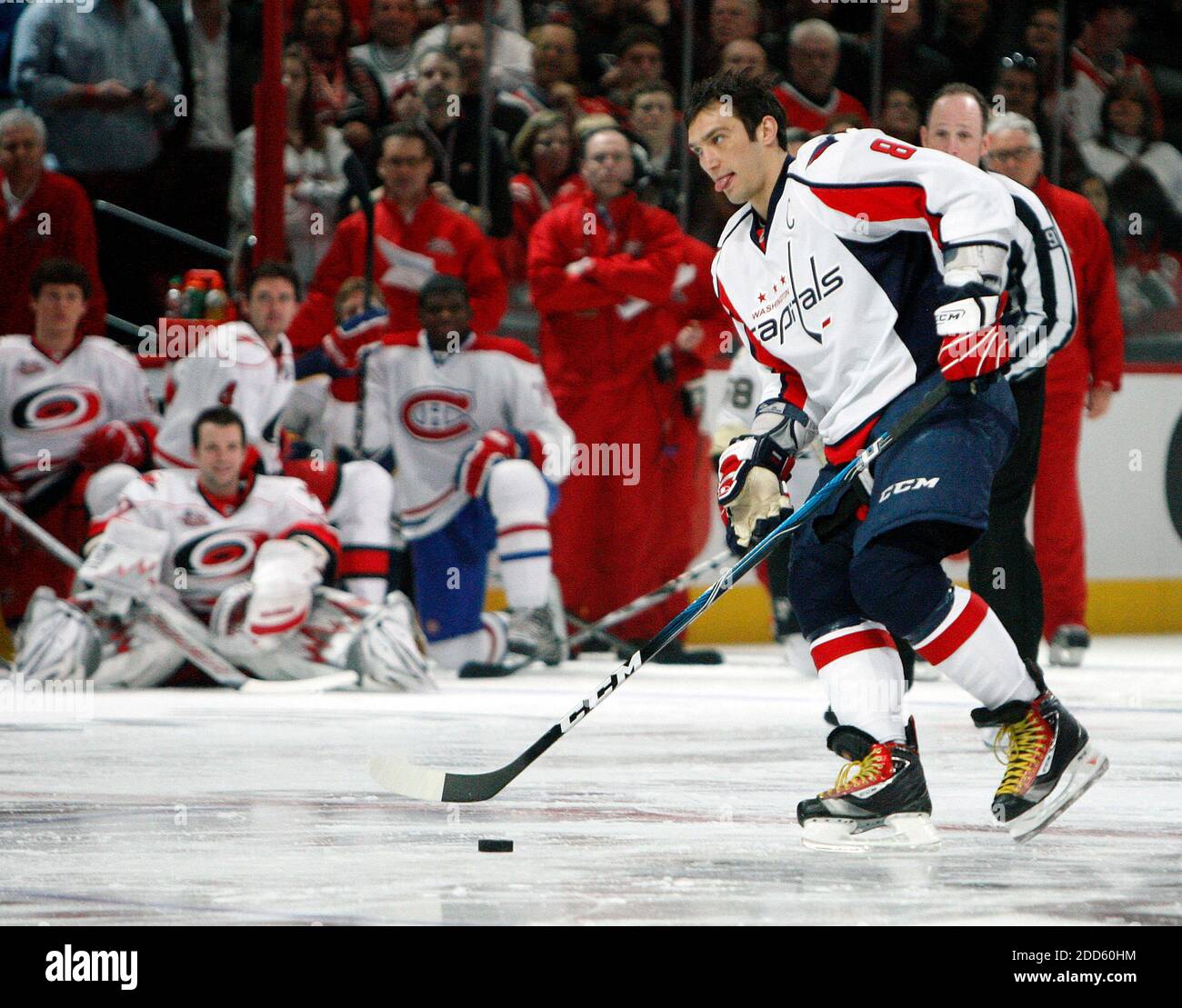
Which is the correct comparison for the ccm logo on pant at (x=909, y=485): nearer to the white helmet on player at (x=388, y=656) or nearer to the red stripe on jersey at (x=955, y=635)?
the red stripe on jersey at (x=955, y=635)

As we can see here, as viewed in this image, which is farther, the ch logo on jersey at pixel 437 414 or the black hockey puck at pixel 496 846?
the ch logo on jersey at pixel 437 414

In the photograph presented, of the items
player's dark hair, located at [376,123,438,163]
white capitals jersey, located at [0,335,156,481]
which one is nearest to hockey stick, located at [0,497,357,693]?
white capitals jersey, located at [0,335,156,481]

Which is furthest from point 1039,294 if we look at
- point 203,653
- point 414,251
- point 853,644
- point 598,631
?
point 414,251

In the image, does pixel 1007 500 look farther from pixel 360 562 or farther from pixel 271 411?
pixel 271 411

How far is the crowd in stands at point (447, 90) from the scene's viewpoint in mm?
6047

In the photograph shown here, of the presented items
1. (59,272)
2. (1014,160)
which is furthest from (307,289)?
(1014,160)

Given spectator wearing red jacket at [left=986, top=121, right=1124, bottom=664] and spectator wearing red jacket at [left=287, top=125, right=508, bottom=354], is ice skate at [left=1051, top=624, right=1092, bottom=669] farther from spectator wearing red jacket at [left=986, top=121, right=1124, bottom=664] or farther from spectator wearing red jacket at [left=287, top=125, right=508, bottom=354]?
spectator wearing red jacket at [left=287, top=125, right=508, bottom=354]

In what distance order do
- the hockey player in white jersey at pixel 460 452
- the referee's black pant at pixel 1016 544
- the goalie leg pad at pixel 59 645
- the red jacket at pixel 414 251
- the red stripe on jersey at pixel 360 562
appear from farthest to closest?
the red jacket at pixel 414 251
the hockey player in white jersey at pixel 460 452
the red stripe on jersey at pixel 360 562
the goalie leg pad at pixel 59 645
the referee's black pant at pixel 1016 544

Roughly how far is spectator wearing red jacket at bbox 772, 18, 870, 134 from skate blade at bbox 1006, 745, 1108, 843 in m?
4.06

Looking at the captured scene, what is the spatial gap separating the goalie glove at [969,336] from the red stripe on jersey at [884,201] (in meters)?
0.16

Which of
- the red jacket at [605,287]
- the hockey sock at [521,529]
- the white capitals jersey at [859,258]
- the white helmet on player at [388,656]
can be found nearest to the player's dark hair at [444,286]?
the red jacket at [605,287]

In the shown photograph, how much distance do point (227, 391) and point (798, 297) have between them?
2756mm
